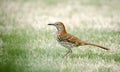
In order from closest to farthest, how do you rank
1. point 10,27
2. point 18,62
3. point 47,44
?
1. point 18,62
2. point 47,44
3. point 10,27

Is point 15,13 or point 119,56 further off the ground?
point 15,13

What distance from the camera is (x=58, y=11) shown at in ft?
49.6

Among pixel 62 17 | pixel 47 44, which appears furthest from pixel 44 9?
pixel 47 44

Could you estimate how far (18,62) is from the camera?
25.9 ft

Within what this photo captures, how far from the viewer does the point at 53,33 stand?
1117 centimetres

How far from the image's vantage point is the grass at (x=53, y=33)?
307 inches

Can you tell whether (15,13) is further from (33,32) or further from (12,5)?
(33,32)

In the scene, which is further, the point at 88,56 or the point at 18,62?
the point at 88,56

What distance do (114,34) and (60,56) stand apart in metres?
2.71

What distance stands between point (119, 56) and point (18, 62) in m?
2.00

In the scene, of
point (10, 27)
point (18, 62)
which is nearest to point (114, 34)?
point (10, 27)

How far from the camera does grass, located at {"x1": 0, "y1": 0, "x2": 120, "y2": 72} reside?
7805 millimetres

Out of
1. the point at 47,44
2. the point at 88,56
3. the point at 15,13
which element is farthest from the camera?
the point at 15,13

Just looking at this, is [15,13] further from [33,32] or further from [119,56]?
[119,56]
